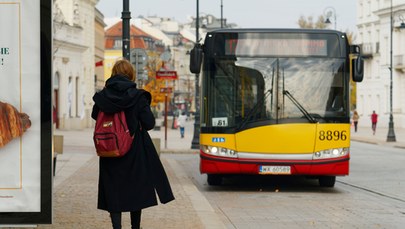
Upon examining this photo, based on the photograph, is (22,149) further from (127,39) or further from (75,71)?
(75,71)

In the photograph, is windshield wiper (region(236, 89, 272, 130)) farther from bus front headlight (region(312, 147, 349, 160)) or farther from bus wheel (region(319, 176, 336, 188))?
bus wheel (region(319, 176, 336, 188))

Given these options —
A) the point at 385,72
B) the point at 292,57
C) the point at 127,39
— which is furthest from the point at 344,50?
the point at 385,72

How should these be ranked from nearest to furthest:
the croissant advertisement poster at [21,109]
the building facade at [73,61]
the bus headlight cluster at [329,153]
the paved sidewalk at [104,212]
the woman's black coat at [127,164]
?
the croissant advertisement poster at [21,109], the woman's black coat at [127,164], the paved sidewalk at [104,212], the bus headlight cluster at [329,153], the building facade at [73,61]

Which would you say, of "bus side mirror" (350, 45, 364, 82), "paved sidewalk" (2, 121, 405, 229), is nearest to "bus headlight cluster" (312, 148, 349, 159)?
"bus side mirror" (350, 45, 364, 82)

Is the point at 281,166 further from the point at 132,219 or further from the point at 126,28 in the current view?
the point at 132,219

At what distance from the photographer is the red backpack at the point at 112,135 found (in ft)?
30.1

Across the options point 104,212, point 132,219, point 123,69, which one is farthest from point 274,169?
point 123,69

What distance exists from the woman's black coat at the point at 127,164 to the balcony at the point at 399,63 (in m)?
82.4

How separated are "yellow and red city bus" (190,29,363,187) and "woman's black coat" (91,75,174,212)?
844 cm

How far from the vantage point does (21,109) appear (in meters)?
8.73

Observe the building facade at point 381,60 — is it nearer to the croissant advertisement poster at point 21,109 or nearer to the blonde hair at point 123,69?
the blonde hair at point 123,69

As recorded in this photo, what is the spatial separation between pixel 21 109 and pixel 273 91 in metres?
9.83

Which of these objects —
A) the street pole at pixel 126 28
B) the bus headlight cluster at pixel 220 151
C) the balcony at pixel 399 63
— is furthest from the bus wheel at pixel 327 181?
the balcony at pixel 399 63

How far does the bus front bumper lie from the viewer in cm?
1794
